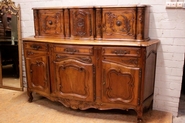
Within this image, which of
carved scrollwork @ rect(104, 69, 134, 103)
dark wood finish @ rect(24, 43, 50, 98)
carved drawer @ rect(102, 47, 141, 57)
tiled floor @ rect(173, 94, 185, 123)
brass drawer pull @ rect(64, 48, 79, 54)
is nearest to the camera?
carved drawer @ rect(102, 47, 141, 57)

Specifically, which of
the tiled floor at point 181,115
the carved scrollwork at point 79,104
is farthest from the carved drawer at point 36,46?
the tiled floor at point 181,115

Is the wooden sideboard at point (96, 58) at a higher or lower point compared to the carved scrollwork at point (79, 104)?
higher

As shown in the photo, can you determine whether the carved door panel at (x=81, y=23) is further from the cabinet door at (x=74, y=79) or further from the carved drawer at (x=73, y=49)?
the cabinet door at (x=74, y=79)

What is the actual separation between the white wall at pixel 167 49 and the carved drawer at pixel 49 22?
0.38m

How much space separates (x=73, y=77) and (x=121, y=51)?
621 millimetres

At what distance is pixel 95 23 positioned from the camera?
2.21 meters

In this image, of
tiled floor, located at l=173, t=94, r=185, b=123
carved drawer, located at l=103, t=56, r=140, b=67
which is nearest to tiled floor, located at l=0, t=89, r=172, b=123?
tiled floor, located at l=173, t=94, r=185, b=123

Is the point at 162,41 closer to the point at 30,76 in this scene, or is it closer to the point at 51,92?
the point at 51,92

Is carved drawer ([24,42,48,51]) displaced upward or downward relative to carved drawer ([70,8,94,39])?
downward

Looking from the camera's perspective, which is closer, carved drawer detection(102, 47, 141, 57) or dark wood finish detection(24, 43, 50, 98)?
carved drawer detection(102, 47, 141, 57)

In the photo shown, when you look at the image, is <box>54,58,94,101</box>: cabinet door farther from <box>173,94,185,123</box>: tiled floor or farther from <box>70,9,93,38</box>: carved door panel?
<box>173,94,185,123</box>: tiled floor

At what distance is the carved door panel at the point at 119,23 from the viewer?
205cm

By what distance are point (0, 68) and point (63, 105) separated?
128cm

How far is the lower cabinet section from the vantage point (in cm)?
196
